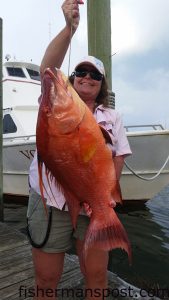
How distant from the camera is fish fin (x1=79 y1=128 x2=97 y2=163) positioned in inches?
67.8

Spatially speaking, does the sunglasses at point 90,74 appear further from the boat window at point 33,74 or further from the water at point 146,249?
the boat window at point 33,74

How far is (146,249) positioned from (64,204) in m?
4.53

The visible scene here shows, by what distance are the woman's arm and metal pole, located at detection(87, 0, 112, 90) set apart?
2599mm

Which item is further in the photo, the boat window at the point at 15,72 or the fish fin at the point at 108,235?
the boat window at the point at 15,72

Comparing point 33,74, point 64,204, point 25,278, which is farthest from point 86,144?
point 33,74

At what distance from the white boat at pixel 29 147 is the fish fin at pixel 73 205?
138 inches

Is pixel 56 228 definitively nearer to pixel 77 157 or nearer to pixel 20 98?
pixel 77 157

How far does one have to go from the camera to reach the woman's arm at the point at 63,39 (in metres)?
2.01

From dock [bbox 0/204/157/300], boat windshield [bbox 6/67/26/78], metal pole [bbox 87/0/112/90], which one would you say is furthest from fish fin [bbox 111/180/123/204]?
boat windshield [bbox 6/67/26/78]

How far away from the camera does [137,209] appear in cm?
870

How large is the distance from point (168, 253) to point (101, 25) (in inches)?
158

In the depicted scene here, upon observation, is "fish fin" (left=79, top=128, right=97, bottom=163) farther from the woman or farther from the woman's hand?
the woman's hand

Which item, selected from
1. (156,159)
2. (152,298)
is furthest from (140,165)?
(152,298)

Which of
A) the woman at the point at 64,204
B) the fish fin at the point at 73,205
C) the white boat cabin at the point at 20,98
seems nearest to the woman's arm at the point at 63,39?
the woman at the point at 64,204
